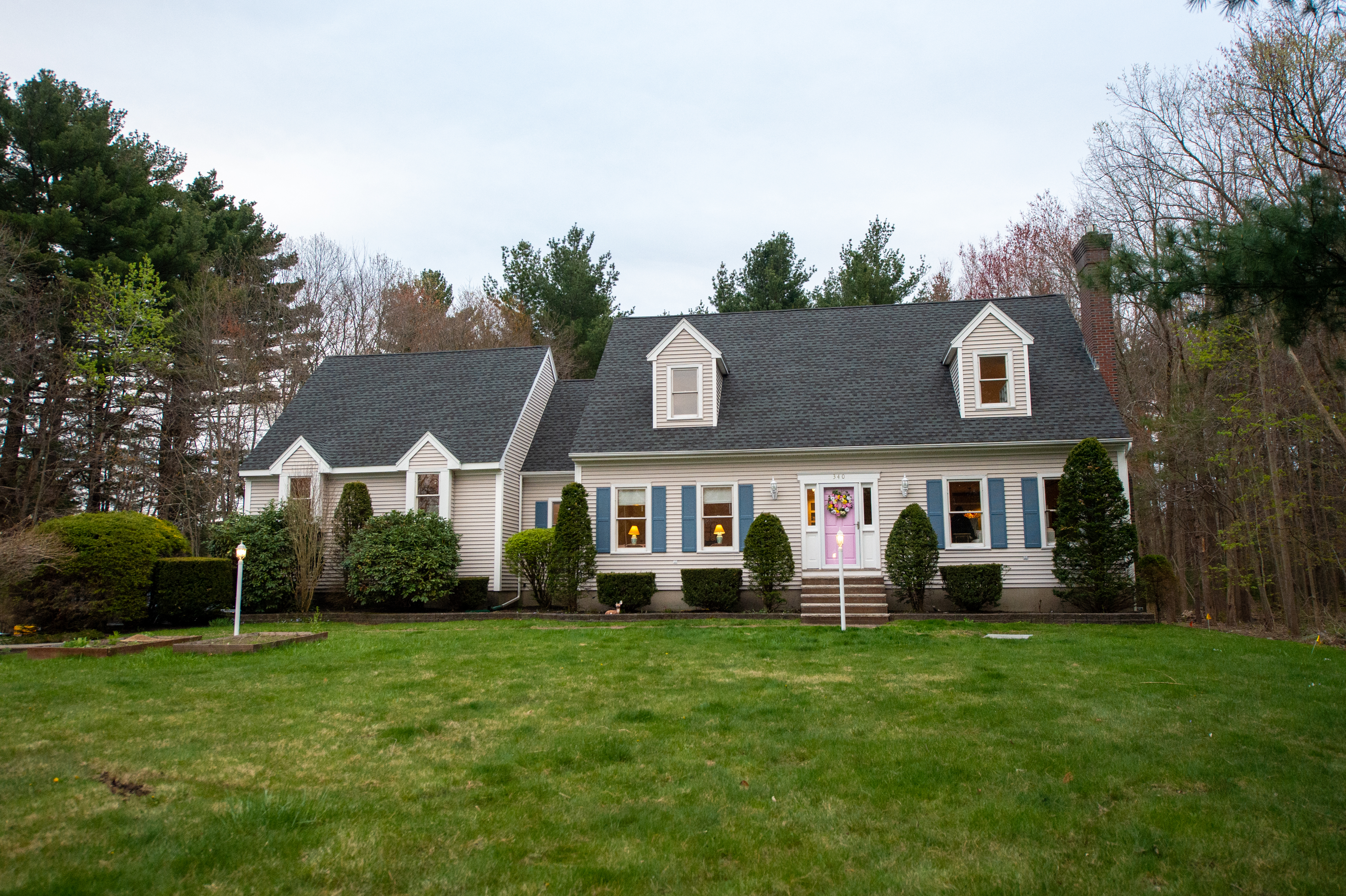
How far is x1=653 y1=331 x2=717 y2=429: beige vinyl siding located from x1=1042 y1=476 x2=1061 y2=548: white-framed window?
23.3ft

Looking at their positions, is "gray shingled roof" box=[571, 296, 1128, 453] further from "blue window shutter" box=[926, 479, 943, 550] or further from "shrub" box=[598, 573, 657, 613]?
"shrub" box=[598, 573, 657, 613]

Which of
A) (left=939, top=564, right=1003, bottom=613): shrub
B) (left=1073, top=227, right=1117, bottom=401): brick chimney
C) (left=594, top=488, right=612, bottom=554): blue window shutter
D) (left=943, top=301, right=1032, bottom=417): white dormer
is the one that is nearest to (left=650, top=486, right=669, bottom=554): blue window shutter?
(left=594, top=488, right=612, bottom=554): blue window shutter

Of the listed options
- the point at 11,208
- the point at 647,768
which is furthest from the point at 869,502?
the point at 11,208

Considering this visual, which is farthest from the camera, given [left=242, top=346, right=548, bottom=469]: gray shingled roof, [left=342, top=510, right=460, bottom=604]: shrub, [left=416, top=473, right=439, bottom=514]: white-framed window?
[left=242, top=346, right=548, bottom=469]: gray shingled roof

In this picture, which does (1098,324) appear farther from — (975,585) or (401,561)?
(401,561)

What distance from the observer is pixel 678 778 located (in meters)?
5.11

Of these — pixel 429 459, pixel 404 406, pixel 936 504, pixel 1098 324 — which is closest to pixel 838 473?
pixel 936 504

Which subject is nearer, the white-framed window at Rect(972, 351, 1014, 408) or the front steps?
the front steps

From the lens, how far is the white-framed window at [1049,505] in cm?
1691

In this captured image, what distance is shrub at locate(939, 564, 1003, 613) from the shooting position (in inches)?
627

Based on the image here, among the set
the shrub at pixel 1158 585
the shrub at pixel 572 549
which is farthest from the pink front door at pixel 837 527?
the shrub at pixel 1158 585

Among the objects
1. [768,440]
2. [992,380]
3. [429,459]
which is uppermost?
[992,380]

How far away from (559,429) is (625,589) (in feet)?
19.9

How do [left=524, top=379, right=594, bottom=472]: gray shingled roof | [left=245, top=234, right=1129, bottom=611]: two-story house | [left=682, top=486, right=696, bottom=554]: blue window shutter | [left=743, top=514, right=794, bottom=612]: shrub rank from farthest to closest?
1. [left=524, top=379, right=594, bottom=472]: gray shingled roof
2. [left=682, top=486, right=696, bottom=554]: blue window shutter
3. [left=245, top=234, right=1129, bottom=611]: two-story house
4. [left=743, top=514, right=794, bottom=612]: shrub
